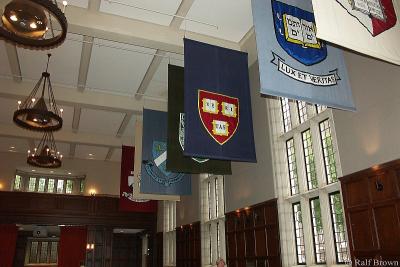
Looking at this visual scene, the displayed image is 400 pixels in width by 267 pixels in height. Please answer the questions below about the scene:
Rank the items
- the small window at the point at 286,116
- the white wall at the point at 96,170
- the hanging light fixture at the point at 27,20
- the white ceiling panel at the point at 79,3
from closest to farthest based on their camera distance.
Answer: the hanging light fixture at the point at 27,20 < the white ceiling panel at the point at 79,3 < the small window at the point at 286,116 < the white wall at the point at 96,170

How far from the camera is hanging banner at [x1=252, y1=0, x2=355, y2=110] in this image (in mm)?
4992

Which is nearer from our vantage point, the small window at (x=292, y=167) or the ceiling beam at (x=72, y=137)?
the small window at (x=292, y=167)

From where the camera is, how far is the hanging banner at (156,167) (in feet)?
31.9

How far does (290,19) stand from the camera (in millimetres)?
5574

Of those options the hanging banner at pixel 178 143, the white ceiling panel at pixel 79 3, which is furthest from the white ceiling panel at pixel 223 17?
the white ceiling panel at pixel 79 3

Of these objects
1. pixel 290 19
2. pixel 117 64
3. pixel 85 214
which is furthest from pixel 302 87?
pixel 85 214

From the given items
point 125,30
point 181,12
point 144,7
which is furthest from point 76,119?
point 181,12

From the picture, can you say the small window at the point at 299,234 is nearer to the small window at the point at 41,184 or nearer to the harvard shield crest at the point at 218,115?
the harvard shield crest at the point at 218,115

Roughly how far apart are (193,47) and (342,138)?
3.34m

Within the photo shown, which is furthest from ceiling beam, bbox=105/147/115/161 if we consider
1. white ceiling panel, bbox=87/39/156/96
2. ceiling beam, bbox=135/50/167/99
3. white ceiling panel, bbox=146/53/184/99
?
white ceiling panel, bbox=146/53/184/99

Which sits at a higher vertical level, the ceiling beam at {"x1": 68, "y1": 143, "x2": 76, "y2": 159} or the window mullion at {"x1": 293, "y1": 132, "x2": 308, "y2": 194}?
the ceiling beam at {"x1": 68, "y1": 143, "x2": 76, "y2": 159}

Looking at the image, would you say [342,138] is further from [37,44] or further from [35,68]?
[35,68]

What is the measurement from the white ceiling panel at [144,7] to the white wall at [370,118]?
4125 mm

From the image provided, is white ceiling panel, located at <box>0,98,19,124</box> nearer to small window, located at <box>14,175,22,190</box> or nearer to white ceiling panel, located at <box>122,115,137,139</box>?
small window, located at <box>14,175,22,190</box>
